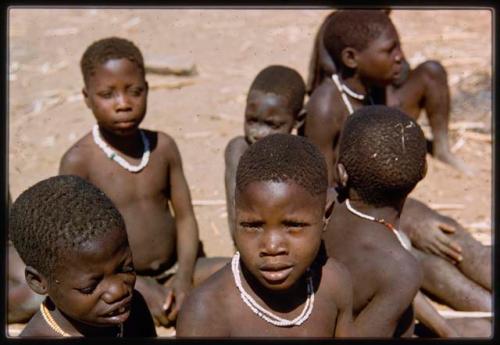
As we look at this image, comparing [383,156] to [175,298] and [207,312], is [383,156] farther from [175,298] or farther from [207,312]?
[175,298]

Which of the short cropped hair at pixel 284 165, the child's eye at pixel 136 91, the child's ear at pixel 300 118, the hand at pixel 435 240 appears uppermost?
the short cropped hair at pixel 284 165

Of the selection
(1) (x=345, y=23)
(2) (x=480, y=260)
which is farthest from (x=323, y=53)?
(2) (x=480, y=260)

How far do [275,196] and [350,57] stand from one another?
231cm

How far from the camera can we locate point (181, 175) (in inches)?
164

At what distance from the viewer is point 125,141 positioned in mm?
4016

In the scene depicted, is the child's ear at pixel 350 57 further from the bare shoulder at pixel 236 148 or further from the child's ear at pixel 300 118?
the bare shoulder at pixel 236 148

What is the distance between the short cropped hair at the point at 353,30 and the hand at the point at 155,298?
5.77ft

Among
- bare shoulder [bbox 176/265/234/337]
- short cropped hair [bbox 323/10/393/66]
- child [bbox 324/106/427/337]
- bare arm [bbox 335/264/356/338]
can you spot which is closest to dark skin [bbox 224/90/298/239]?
short cropped hair [bbox 323/10/393/66]

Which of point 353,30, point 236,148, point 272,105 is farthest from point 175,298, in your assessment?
point 353,30

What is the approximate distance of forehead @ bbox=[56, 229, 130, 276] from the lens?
245 cm

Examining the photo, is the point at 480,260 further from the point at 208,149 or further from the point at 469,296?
the point at 208,149

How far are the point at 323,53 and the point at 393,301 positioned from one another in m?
2.51

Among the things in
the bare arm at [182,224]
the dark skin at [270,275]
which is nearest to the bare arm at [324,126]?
the bare arm at [182,224]

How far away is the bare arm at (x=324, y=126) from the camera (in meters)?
4.48
